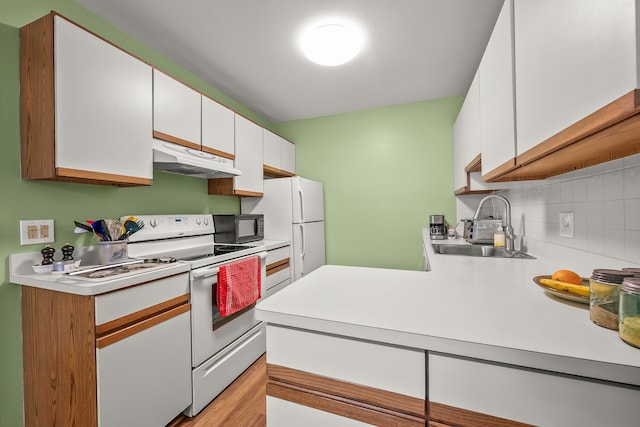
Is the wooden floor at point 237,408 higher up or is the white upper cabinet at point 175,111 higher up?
the white upper cabinet at point 175,111

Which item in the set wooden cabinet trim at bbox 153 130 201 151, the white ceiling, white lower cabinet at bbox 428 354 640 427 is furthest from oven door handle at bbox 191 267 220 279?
the white ceiling

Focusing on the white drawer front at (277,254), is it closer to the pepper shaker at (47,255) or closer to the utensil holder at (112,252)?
the utensil holder at (112,252)

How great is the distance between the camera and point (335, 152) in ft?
11.3

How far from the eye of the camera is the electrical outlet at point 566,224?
1.30 m

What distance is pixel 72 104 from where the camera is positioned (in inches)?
51.9

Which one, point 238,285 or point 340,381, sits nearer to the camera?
point 340,381

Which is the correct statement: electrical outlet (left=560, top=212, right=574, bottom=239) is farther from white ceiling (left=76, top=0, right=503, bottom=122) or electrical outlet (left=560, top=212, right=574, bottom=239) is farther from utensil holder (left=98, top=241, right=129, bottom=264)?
utensil holder (left=98, top=241, right=129, bottom=264)

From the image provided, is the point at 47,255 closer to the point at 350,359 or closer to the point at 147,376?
the point at 147,376

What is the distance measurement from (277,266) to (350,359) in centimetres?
196

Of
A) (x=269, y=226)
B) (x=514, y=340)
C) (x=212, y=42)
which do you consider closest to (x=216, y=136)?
(x=212, y=42)

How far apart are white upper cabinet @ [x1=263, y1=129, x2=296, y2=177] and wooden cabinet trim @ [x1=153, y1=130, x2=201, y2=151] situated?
3.15ft

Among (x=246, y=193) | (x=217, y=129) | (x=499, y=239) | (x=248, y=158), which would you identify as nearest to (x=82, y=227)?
(x=217, y=129)

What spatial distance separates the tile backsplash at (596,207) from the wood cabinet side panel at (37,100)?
237 cm

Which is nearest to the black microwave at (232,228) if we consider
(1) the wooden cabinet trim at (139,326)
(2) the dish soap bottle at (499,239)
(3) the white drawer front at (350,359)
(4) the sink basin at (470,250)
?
(1) the wooden cabinet trim at (139,326)
